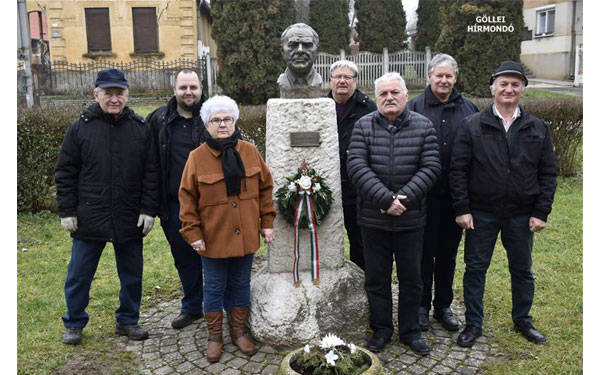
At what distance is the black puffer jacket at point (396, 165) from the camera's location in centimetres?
384

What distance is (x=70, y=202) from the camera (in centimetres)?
411

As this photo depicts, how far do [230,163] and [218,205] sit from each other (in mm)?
323

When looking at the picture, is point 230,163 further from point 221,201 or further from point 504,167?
point 504,167

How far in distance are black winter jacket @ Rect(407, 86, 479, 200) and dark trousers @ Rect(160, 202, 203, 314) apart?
2.11m

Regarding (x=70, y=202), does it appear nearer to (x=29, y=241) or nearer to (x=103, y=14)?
(x=29, y=241)

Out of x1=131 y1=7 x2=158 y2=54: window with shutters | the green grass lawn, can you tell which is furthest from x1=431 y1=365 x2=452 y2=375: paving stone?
x1=131 y1=7 x2=158 y2=54: window with shutters

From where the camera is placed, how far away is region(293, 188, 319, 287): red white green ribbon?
4.29 m

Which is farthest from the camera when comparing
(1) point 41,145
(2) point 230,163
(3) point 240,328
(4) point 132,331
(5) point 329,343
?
(1) point 41,145

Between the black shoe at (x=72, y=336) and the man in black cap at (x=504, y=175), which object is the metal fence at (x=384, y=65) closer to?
the man in black cap at (x=504, y=175)

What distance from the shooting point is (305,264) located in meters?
4.50

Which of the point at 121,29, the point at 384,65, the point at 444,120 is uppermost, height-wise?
the point at 121,29

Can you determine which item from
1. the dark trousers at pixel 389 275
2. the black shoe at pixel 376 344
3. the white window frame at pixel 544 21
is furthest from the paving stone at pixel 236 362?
the white window frame at pixel 544 21

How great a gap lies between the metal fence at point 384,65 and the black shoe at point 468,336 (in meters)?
17.1

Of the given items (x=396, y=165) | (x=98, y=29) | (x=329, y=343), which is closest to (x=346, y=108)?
(x=396, y=165)
